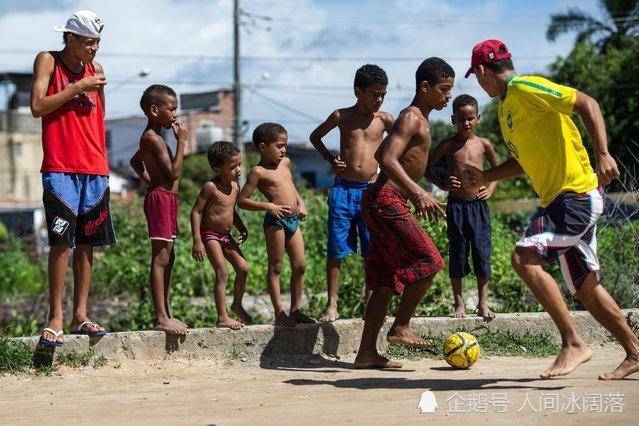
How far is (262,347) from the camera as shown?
7227mm

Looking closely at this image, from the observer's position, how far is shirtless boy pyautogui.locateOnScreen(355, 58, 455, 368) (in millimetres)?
6434

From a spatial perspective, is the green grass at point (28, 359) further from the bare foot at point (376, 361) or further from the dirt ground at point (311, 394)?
the bare foot at point (376, 361)

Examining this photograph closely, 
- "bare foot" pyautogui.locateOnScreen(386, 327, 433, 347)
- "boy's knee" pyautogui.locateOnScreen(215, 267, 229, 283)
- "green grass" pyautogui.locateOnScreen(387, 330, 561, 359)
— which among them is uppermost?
"boy's knee" pyautogui.locateOnScreen(215, 267, 229, 283)

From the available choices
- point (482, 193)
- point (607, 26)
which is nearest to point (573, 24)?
point (607, 26)

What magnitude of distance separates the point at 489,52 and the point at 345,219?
6.76 ft

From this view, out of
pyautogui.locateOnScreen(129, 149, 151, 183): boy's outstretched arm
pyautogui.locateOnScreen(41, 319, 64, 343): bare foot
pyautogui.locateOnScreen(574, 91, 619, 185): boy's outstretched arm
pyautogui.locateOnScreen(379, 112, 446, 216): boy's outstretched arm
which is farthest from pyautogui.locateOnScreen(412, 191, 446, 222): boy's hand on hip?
pyautogui.locateOnScreen(41, 319, 64, 343): bare foot

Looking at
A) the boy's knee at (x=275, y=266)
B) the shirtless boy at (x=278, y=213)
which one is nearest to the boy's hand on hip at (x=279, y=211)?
the shirtless boy at (x=278, y=213)

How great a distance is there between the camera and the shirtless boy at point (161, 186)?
6973 mm

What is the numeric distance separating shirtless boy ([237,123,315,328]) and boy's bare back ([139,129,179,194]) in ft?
1.91

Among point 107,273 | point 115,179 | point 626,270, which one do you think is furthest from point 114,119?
point 626,270

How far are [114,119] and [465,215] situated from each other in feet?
173

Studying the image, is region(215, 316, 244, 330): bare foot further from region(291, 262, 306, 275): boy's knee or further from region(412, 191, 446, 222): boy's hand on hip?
region(412, 191, 446, 222): boy's hand on hip

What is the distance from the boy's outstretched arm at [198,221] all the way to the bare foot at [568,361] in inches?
108

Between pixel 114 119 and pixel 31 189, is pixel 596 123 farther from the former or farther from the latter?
pixel 114 119
